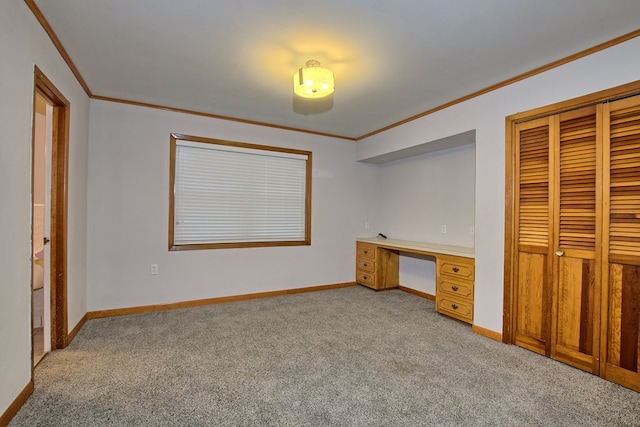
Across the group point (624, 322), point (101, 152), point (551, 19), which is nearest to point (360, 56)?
point (551, 19)

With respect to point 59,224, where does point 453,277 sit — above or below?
below

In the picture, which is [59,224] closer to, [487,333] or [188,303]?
[188,303]

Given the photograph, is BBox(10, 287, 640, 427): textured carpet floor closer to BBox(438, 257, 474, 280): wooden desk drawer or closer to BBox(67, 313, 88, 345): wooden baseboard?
BBox(67, 313, 88, 345): wooden baseboard

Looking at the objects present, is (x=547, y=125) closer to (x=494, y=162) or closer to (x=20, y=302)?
(x=494, y=162)

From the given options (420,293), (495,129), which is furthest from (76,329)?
(495,129)

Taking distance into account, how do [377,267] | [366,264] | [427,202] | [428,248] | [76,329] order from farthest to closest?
1. [366,264]
2. [377,267]
3. [427,202]
4. [428,248]
5. [76,329]

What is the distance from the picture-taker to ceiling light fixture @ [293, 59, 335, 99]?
2398mm

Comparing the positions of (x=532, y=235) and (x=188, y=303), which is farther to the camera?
(x=188, y=303)

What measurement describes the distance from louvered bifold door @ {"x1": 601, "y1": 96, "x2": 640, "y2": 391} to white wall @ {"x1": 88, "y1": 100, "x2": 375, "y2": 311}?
346cm

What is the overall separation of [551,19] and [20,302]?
3840 mm

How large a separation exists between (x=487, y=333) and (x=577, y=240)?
3.96 ft

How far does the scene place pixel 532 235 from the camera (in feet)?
9.04

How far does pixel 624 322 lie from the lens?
2.18 meters

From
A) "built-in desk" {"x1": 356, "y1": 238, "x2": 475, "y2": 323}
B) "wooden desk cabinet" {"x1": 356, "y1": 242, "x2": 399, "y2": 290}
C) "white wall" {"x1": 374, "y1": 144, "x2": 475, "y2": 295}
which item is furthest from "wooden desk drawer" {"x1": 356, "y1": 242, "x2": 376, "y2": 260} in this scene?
"white wall" {"x1": 374, "y1": 144, "x2": 475, "y2": 295}
